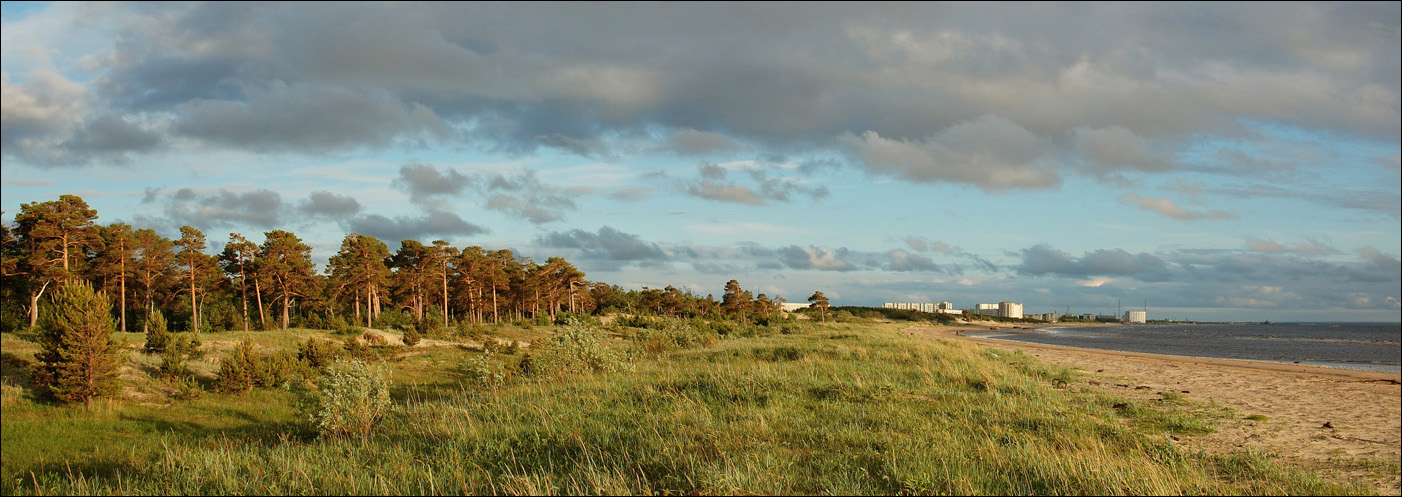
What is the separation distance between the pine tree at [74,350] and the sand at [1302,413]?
89.2 feet

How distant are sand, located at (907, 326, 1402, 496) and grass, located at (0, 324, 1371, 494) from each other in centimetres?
70

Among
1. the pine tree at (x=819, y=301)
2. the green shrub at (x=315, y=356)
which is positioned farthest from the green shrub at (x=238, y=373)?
the pine tree at (x=819, y=301)

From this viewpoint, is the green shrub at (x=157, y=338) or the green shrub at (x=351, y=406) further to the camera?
the green shrub at (x=157, y=338)

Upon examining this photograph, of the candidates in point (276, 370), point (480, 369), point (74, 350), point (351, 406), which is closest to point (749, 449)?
point (351, 406)

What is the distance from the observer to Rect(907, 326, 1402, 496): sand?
28.7 ft

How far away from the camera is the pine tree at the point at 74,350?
20.3m

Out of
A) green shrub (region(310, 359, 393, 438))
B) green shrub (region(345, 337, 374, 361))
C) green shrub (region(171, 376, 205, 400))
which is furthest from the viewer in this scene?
green shrub (region(345, 337, 374, 361))

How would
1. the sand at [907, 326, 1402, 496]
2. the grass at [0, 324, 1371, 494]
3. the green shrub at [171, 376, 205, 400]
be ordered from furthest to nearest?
the green shrub at [171, 376, 205, 400] → the sand at [907, 326, 1402, 496] → the grass at [0, 324, 1371, 494]

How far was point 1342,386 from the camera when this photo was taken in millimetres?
18484

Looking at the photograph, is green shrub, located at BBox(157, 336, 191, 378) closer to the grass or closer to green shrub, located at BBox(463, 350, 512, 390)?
the grass

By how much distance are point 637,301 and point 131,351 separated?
63.9 meters

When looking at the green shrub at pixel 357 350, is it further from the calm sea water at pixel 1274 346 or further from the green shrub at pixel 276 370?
the calm sea water at pixel 1274 346

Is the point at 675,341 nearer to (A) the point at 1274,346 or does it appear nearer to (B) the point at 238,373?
(B) the point at 238,373

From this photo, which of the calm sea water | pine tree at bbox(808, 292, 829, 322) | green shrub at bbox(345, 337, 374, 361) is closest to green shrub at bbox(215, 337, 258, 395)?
green shrub at bbox(345, 337, 374, 361)
